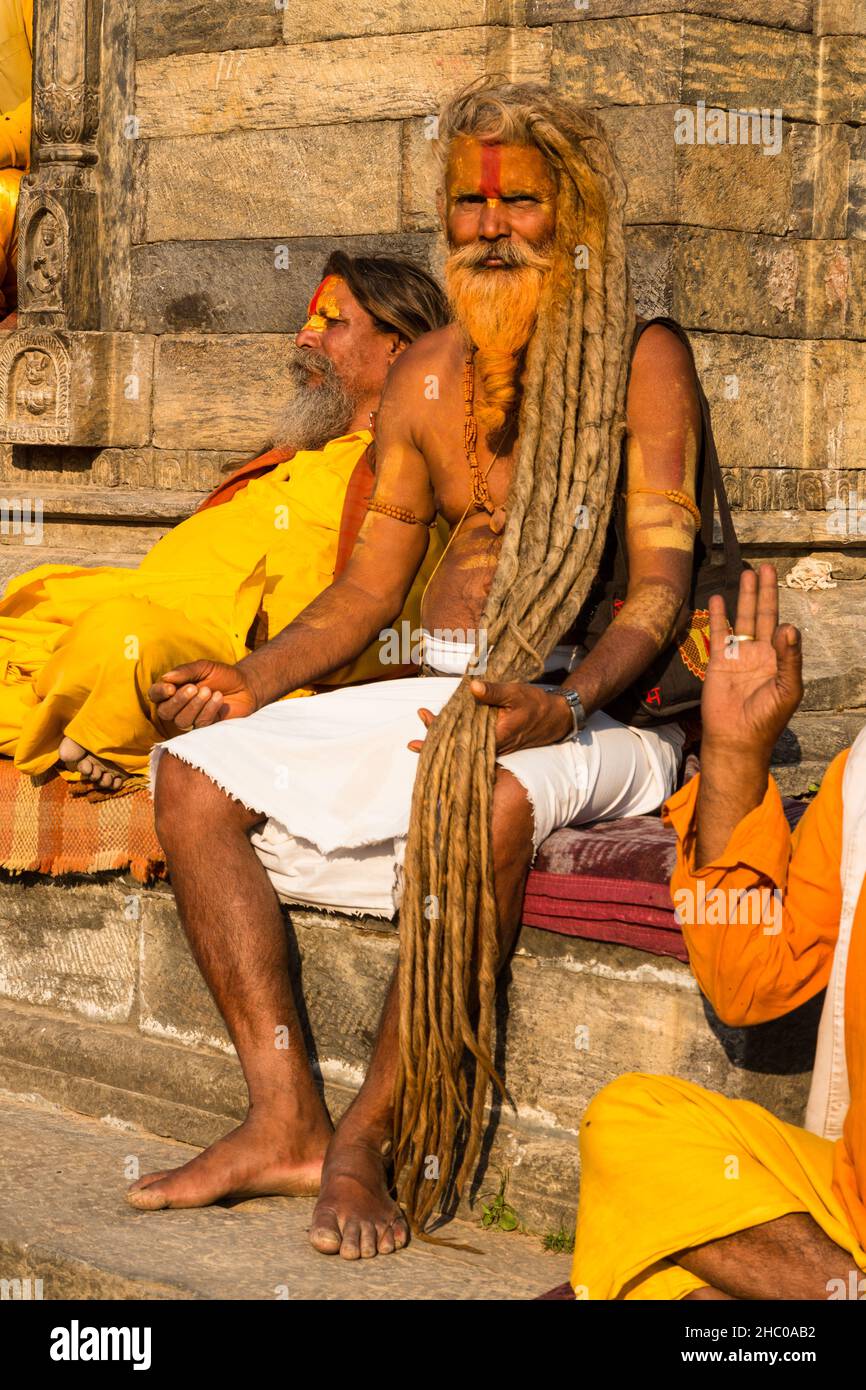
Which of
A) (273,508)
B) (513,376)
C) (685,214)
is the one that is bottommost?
(273,508)

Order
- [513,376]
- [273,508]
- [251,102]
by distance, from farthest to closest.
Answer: [251,102]
[273,508]
[513,376]

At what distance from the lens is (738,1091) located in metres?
3.44

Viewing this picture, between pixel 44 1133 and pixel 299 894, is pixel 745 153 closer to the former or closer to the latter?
pixel 299 894

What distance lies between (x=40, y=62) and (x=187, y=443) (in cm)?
→ 152

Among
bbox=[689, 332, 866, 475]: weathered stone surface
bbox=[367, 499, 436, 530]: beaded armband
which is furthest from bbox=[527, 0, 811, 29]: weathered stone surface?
bbox=[367, 499, 436, 530]: beaded armband

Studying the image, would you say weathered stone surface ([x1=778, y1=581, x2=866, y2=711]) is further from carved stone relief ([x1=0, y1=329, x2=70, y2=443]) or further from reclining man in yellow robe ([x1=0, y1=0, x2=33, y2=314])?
reclining man in yellow robe ([x1=0, y1=0, x2=33, y2=314])

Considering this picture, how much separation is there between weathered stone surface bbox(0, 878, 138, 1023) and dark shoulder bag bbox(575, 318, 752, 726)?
1344 millimetres

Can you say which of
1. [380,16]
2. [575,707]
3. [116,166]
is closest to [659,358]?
[575,707]

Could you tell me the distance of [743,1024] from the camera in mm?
2943

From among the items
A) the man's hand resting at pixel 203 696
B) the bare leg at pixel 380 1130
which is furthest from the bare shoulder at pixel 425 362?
the bare leg at pixel 380 1130

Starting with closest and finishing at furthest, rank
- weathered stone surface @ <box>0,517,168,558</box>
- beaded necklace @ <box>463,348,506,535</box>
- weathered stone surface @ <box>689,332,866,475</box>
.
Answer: beaded necklace @ <box>463,348,506,535</box> < weathered stone surface @ <box>689,332,866,475</box> < weathered stone surface @ <box>0,517,168,558</box>

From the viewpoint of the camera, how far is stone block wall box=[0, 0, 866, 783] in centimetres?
531

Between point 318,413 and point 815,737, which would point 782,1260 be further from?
point 318,413

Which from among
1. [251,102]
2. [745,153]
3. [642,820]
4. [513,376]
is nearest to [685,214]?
[745,153]
